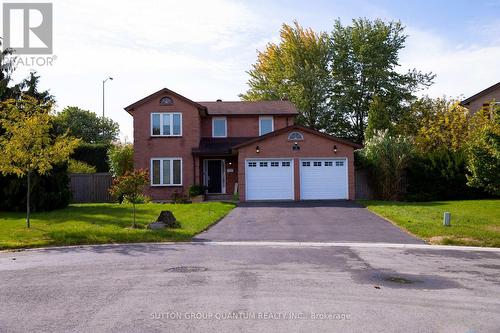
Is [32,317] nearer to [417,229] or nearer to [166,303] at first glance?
[166,303]

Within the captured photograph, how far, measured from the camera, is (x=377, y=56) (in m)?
45.6

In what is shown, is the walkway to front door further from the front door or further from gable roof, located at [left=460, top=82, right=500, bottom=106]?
gable roof, located at [left=460, top=82, right=500, bottom=106]

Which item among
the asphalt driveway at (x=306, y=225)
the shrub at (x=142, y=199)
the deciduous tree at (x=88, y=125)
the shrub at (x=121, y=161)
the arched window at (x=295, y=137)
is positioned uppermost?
the deciduous tree at (x=88, y=125)

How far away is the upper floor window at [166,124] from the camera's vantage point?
3141cm

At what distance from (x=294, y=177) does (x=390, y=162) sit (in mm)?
5620

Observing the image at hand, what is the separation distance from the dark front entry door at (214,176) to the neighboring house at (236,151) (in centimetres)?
6

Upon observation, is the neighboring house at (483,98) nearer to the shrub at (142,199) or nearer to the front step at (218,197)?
the front step at (218,197)

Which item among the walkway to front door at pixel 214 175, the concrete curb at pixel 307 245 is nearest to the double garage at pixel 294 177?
the walkway to front door at pixel 214 175

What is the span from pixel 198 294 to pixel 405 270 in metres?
4.53

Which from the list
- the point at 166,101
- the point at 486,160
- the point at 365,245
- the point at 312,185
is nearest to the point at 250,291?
the point at 365,245

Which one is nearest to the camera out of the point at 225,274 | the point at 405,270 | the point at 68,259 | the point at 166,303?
the point at 166,303

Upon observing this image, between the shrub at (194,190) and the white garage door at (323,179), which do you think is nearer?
the white garage door at (323,179)

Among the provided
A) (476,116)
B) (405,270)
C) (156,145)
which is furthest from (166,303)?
(476,116)

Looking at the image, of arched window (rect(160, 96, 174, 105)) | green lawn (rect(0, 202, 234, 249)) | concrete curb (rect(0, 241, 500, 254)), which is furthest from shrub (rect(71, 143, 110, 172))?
concrete curb (rect(0, 241, 500, 254))
